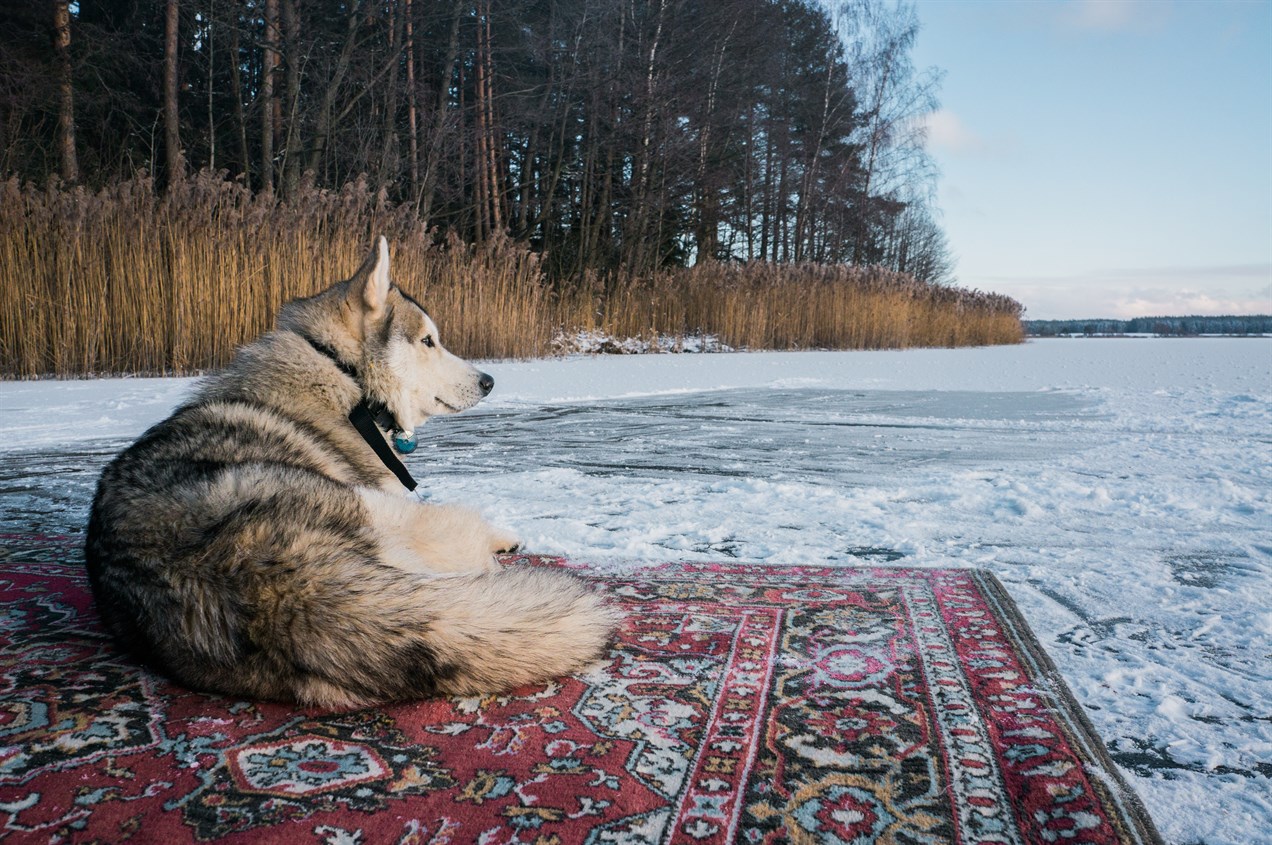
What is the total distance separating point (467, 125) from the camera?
19562mm

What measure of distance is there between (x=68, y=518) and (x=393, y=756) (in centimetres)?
287

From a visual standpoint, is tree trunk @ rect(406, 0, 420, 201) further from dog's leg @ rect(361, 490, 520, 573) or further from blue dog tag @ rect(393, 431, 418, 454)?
dog's leg @ rect(361, 490, 520, 573)

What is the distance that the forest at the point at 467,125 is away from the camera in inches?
460

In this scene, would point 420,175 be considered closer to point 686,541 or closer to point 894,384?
point 894,384

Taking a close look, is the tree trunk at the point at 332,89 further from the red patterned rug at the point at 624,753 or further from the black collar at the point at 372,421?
the red patterned rug at the point at 624,753

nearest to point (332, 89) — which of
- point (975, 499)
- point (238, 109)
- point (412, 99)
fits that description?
point (412, 99)

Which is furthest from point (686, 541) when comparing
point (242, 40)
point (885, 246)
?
point (885, 246)

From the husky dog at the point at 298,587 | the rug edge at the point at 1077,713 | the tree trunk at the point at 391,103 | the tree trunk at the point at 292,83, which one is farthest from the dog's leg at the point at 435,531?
the tree trunk at the point at 391,103

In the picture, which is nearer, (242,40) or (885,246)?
(242,40)

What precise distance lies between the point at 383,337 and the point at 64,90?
49.4 ft

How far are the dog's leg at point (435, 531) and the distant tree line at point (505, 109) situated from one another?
819cm

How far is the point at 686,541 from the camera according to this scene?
3348mm

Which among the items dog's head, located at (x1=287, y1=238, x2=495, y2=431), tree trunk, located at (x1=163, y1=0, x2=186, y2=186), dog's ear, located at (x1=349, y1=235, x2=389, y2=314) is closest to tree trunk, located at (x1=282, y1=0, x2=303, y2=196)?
tree trunk, located at (x1=163, y1=0, x2=186, y2=186)

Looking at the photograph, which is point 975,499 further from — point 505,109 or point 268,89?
point 505,109
